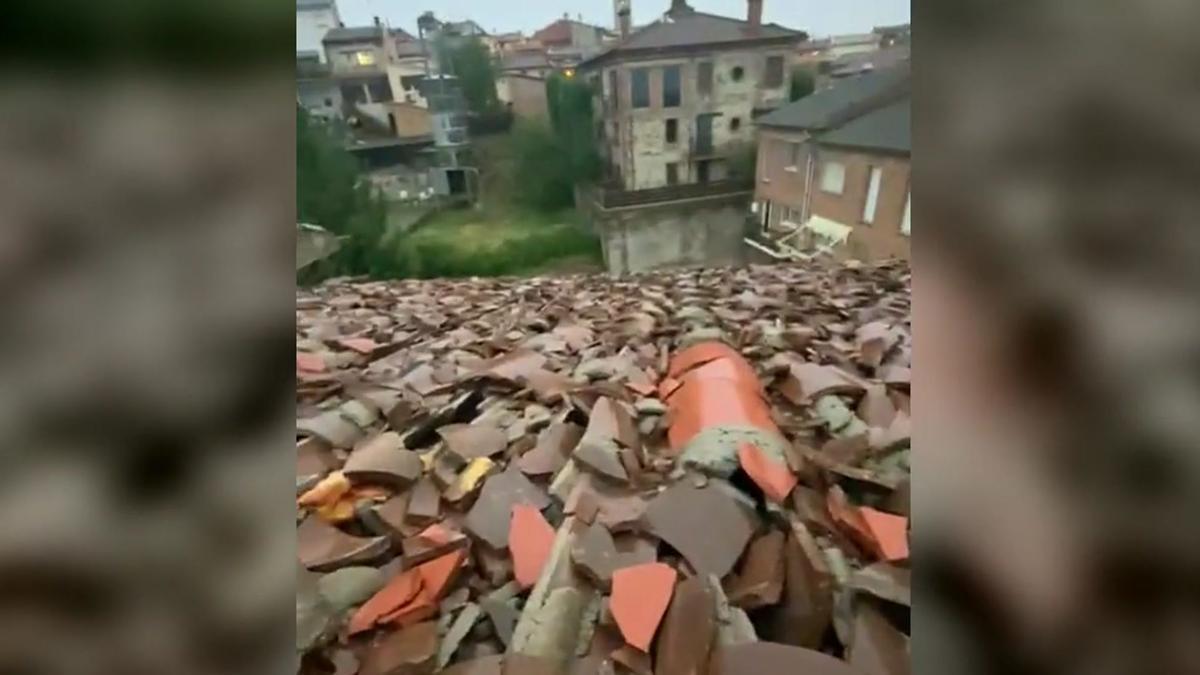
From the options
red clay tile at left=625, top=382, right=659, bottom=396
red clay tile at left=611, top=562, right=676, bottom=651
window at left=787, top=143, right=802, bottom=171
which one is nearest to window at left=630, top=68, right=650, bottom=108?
window at left=787, top=143, right=802, bottom=171

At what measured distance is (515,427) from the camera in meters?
0.60

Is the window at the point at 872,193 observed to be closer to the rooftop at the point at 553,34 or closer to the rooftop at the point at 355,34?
the rooftop at the point at 553,34

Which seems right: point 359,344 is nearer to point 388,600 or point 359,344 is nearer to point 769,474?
point 388,600

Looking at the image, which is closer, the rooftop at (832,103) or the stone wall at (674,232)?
the rooftop at (832,103)

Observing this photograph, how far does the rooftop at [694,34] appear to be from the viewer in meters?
0.50

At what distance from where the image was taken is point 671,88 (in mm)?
549

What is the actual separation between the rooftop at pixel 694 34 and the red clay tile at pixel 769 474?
0.28 meters

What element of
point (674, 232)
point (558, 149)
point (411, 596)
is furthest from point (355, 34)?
point (411, 596)

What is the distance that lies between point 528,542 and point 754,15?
38 cm

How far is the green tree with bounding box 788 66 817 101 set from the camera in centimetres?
51

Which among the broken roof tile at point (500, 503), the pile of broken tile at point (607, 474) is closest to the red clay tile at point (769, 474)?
the pile of broken tile at point (607, 474)
